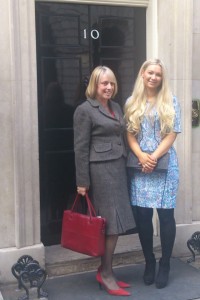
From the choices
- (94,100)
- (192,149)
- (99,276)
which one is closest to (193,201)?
(192,149)

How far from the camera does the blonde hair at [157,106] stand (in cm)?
400

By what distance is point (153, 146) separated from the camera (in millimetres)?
4070

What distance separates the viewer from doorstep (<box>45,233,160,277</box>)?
15.2 feet

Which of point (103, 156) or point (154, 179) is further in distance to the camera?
point (154, 179)

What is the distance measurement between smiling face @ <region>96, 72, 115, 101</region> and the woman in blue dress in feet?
0.80

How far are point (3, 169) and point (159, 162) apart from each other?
141 cm

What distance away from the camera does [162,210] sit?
164 inches

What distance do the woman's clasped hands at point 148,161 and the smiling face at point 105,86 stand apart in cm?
58

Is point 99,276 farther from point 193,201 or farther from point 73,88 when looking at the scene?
point 73,88

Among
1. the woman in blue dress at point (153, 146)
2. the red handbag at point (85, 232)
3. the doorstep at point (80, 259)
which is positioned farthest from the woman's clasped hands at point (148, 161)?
the doorstep at point (80, 259)

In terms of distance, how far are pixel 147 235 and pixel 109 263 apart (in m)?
0.42

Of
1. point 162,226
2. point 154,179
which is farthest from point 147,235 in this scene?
point 154,179

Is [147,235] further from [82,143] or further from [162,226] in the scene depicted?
[82,143]

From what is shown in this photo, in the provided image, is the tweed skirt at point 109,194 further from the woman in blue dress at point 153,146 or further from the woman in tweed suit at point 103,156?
the woman in blue dress at point 153,146
